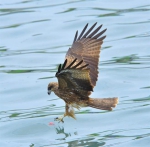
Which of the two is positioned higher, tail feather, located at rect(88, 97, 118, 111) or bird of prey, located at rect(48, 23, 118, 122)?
bird of prey, located at rect(48, 23, 118, 122)

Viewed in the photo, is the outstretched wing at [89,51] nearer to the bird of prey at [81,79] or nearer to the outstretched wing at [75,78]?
the bird of prey at [81,79]

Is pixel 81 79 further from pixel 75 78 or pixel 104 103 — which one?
pixel 104 103

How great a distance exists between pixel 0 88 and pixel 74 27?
11.1 feet

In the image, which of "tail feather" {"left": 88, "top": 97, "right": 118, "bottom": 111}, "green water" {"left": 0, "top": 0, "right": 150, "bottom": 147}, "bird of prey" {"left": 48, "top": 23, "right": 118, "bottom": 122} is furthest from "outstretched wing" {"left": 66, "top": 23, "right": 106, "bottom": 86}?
"green water" {"left": 0, "top": 0, "right": 150, "bottom": 147}

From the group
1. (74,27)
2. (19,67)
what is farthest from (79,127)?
(74,27)

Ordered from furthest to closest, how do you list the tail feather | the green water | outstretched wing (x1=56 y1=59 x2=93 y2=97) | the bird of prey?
the green water < the tail feather < the bird of prey < outstretched wing (x1=56 y1=59 x2=93 y2=97)

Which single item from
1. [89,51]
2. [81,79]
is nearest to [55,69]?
[89,51]

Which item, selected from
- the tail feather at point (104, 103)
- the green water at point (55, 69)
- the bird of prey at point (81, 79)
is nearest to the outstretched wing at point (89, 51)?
the bird of prey at point (81, 79)

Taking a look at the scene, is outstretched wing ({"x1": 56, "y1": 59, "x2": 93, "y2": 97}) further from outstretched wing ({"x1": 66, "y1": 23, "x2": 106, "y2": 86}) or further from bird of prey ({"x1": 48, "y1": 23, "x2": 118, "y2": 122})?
outstretched wing ({"x1": 66, "y1": 23, "x2": 106, "y2": 86})

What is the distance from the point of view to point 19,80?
41.0ft

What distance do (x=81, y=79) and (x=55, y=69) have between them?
12.7ft

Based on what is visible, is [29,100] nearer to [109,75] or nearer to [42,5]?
[109,75]

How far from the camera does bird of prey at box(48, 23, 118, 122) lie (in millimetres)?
8750

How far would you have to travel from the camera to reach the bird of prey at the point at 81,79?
875 centimetres
